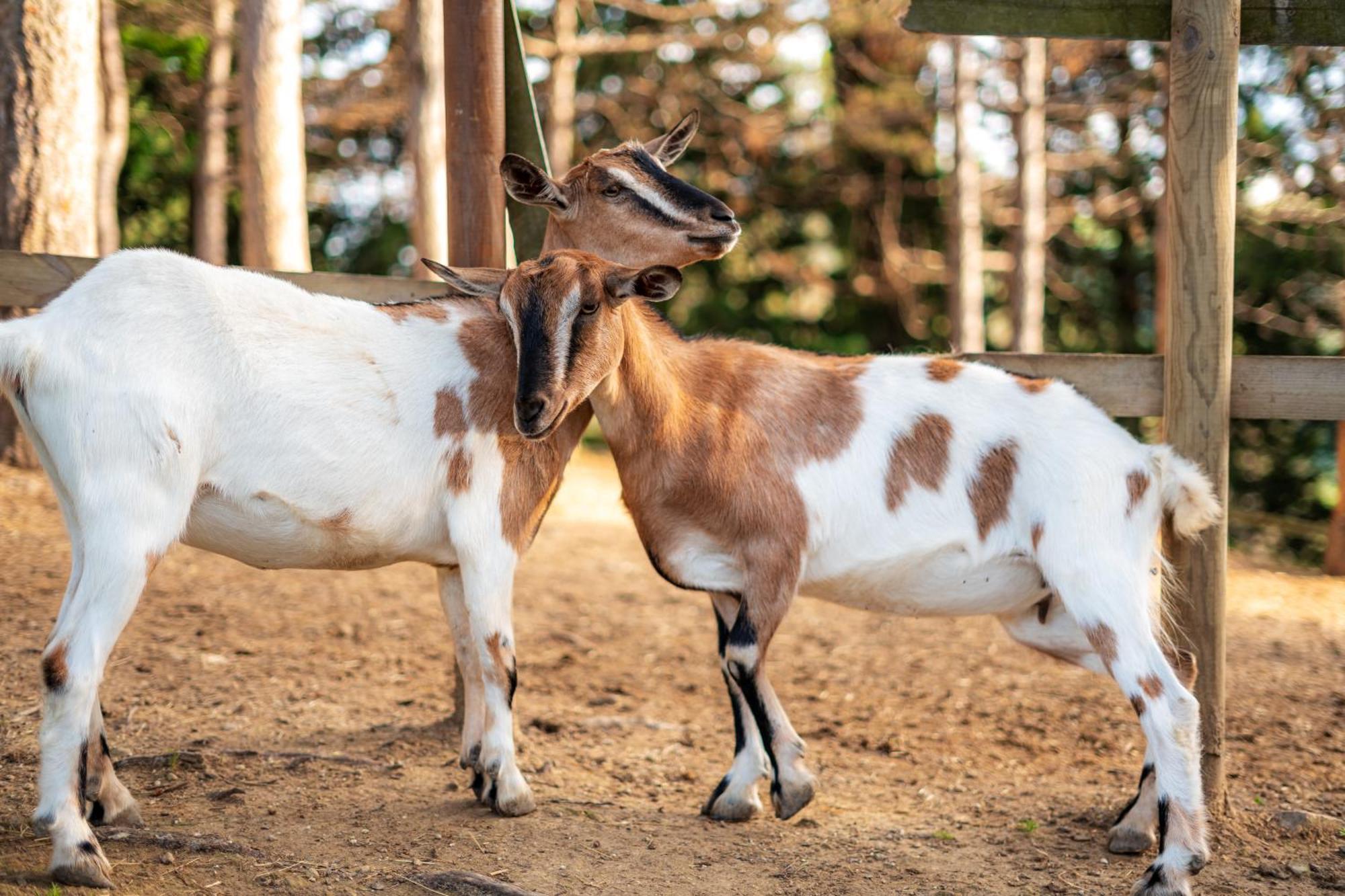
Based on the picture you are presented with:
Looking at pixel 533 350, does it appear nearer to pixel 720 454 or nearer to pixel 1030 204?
pixel 720 454

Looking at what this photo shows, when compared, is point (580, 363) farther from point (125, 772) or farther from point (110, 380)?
point (125, 772)

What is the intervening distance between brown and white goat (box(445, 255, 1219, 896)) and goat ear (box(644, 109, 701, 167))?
1153 millimetres

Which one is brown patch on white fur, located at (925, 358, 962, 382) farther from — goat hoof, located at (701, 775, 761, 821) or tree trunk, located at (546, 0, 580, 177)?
tree trunk, located at (546, 0, 580, 177)

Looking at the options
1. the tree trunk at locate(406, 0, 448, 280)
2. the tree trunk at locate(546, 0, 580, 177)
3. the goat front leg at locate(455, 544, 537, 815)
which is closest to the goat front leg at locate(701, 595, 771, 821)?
the goat front leg at locate(455, 544, 537, 815)

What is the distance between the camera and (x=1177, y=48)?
14.1 feet

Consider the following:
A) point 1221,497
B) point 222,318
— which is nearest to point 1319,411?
point 1221,497

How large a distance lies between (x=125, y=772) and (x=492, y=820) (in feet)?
4.43

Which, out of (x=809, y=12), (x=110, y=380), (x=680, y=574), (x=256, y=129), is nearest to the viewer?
(x=110, y=380)

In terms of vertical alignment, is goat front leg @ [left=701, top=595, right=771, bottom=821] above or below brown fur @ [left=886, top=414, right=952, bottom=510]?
below

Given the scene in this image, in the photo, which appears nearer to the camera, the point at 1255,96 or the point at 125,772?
the point at 125,772

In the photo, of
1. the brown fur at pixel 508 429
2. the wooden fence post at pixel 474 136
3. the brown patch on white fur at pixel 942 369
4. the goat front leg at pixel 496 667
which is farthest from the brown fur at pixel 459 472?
the brown patch on white fur at pixel 942 369

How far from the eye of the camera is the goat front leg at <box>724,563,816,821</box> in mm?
4125

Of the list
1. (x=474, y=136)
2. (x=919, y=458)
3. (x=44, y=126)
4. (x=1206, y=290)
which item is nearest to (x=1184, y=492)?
(x=1206, y=290)

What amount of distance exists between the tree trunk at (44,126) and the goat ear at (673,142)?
4124 millimetres
